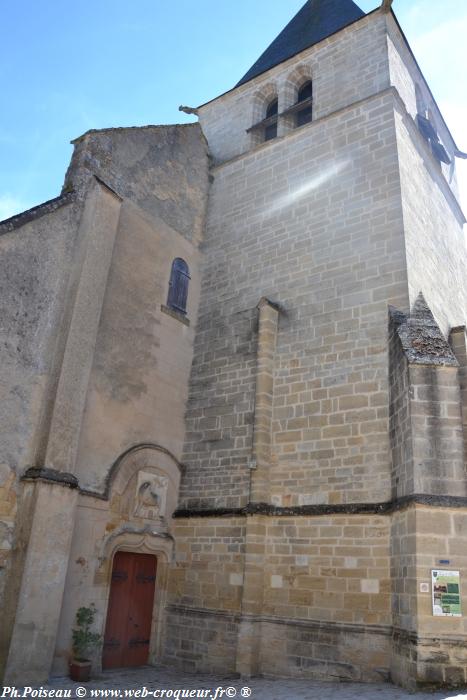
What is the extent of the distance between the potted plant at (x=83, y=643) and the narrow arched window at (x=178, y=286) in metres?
5.19

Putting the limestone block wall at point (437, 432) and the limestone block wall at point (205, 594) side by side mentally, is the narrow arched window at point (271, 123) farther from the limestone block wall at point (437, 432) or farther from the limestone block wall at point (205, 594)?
the limestone block wall at point (205, 594)

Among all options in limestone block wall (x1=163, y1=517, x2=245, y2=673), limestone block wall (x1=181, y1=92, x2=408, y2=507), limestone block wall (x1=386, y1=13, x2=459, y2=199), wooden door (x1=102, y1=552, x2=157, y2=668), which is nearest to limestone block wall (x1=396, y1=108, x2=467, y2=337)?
limestone block wall (x1=181, y1=92, x2=408, y2=507)

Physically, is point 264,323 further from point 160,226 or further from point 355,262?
point 160,226

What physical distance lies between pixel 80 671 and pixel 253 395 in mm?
4496

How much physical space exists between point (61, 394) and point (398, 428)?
4440mm

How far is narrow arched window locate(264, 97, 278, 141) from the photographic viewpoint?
12.2 metres

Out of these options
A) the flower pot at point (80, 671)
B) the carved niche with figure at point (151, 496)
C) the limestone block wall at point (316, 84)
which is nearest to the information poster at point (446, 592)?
the flower pot at point (80, 671)

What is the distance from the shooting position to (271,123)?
483 inches

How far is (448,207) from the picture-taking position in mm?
12273

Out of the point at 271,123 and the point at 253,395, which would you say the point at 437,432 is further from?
the point at 271,123

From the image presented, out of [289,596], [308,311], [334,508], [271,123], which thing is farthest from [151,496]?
[271,123]

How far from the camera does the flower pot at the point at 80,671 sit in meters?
6.84

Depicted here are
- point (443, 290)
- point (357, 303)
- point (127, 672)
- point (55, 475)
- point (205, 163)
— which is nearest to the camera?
point (55, 475)

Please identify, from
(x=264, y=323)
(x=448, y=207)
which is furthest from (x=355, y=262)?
(x=448, y=207)
